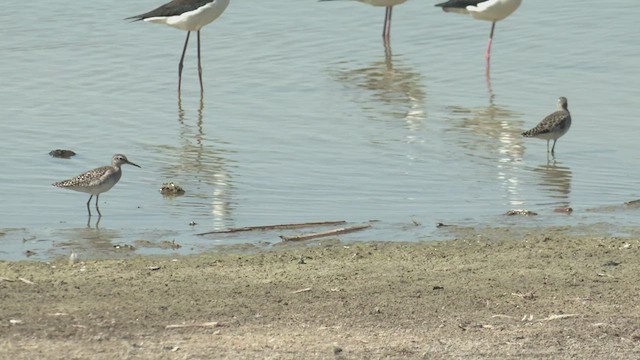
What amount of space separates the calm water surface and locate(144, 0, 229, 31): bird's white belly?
50 cm

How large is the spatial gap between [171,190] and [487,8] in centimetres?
923

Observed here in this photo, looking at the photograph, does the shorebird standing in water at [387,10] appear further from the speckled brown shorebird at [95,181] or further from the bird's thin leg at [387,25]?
the speckled brown shorebird at [95,181]

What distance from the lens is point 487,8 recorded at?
752 inches

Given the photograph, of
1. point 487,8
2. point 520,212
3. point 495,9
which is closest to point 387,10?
point 487,8

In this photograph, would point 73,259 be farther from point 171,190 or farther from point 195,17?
point 195,17

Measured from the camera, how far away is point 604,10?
20.2 m

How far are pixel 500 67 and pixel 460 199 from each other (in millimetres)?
6604

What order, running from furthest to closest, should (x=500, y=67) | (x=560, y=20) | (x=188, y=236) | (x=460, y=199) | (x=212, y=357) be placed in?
1. (x=560, y=20)
2. (x=500, y=67)
3. (x=460, y=199)
4. (x=188, y=236)
5. (x=212, y=357)

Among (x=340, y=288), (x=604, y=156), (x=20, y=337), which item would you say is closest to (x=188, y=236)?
(x=340, y=288)

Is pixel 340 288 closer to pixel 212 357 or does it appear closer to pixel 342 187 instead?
pixel 212 357

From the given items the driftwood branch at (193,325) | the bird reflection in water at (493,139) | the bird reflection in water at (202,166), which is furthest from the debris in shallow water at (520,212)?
the driftwood branch at (193,325)

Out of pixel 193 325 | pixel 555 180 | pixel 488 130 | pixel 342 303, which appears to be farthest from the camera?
pixel 488 130

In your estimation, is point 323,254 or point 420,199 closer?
point 323,254

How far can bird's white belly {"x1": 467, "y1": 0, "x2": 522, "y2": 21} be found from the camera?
19.0m
